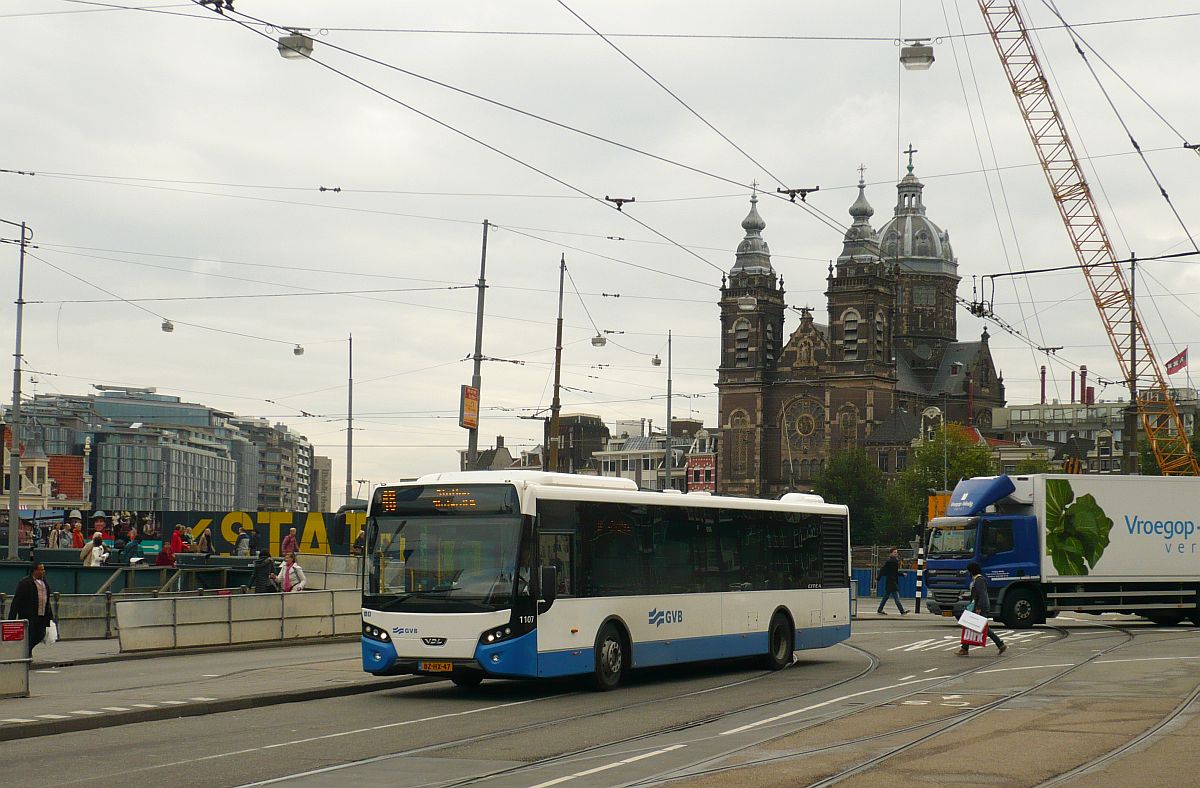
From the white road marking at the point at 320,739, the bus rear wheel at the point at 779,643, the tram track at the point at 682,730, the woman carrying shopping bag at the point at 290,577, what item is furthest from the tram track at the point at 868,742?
the woman carrying shopping bag at the point at 290,577

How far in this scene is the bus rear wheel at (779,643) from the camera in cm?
2225

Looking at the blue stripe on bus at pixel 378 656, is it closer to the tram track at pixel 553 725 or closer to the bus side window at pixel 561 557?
the bus side window at pixel 561 557

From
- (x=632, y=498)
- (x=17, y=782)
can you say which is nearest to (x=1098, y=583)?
(x=632, y=498)

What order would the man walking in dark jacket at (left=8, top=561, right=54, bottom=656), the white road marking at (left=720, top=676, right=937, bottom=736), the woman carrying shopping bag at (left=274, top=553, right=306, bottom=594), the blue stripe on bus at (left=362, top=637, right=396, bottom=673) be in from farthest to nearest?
the woman carrying shopping bag at (left=274, top=553, right=306, bottom=594), the man walking in dark jacket at (left=8, top=561, right=54, bottom=656), the blue stripe on bus at (left=362, top=637, right=396, bottom=673), the white road marking at (left=720, top=676, right=937, bottom=736)

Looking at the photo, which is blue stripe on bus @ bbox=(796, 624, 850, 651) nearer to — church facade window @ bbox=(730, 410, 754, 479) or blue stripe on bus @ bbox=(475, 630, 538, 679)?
blue stripe on bus @ bbox=(475, 630, 538, 679)

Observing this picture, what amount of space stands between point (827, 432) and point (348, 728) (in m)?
128

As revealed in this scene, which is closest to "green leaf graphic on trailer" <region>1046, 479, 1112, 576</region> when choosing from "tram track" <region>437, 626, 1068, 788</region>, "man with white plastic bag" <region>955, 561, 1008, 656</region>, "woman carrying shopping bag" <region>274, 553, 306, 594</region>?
"man with white plastic bag" <region>955, 561, 1008, 656</region>

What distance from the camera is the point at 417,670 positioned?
58.0ft

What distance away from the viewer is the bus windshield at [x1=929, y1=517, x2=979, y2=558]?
112ft

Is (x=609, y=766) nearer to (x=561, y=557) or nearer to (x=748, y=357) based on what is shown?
(x=561, y=557)

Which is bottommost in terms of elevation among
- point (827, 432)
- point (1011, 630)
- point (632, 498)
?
point (1011, 630)

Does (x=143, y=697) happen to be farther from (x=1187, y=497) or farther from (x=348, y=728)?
(x=1187, y=497)

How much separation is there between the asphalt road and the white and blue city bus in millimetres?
518

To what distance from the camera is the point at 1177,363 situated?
70688 mm
